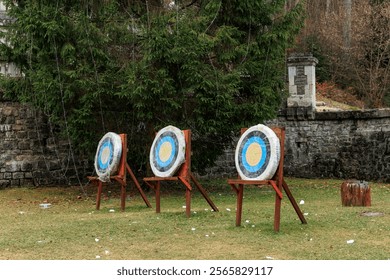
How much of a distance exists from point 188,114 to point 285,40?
2533 mm

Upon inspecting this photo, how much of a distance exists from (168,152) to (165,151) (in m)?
0.11

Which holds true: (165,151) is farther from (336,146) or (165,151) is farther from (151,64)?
(336,146)

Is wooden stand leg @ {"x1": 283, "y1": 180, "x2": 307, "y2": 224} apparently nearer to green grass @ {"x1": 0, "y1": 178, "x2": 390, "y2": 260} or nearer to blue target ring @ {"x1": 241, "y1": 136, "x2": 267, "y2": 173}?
green grass @ {"x1": 0, "y1": 178, "x2": 390, "y2": 260}

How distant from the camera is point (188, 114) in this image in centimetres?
1283

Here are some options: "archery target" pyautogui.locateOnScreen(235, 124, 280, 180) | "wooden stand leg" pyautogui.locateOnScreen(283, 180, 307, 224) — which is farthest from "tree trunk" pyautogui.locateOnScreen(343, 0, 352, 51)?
"wooden stand leg" pyautogui.locateOnScreen(283, 180, 307, 224)

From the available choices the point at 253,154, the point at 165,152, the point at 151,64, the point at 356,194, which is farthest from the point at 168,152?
the point at 151,64

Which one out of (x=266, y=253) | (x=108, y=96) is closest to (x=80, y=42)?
(x=108, y=96)

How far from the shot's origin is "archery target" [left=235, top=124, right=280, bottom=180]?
757cm

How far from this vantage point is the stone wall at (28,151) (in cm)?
1495

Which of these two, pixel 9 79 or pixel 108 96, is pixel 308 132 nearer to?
pixel 108 96

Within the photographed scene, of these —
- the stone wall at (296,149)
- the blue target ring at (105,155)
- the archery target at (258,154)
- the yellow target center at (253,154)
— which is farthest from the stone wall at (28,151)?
the yellow target center at (253,154)

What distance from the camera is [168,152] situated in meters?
9.45

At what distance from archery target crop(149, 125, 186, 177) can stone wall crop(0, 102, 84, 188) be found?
5.70 meters

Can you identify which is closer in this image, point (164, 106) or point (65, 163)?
Answer: point (164, 106)
